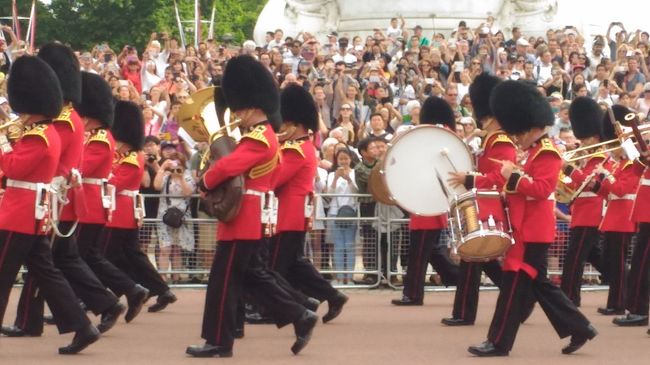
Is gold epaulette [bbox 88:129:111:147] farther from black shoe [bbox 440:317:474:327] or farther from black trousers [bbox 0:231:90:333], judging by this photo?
black shoe [bbox 440:317:474:327]

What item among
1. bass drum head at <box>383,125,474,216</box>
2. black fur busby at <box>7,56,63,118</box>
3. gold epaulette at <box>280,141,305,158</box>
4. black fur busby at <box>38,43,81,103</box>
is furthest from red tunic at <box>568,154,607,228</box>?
black fur busby at <box>7,56,63,118</box>

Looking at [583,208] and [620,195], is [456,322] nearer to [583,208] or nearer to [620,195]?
[583,208]

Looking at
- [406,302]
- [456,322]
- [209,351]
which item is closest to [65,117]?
[209,351]

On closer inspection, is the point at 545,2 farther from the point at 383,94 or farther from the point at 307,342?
the point at 307,342

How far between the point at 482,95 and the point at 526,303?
2684 millimetres

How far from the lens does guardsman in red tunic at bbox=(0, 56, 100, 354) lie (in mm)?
11961

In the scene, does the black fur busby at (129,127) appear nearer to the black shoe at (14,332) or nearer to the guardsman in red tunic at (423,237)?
the black shoe at (14,332)

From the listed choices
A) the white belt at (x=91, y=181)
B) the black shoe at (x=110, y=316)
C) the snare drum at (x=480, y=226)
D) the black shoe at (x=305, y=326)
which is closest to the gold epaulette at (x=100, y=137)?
the white belt at (x=91, y=181)

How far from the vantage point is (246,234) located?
40.3ft

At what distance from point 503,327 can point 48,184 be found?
2955mm

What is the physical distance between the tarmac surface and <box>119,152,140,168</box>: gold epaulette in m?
1.18

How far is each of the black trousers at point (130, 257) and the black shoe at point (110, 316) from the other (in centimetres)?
155

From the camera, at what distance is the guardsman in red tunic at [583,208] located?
1531cm

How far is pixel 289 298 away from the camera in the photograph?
41.1ft
